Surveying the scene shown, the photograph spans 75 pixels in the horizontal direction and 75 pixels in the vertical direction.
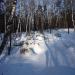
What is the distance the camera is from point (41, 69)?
1025cm

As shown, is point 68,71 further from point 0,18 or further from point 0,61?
point 0,18

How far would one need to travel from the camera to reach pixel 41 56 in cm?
1261

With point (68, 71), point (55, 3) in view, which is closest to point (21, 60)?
point (68, 71)

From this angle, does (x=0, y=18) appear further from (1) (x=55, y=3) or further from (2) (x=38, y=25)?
(1) (x=55, y=3)

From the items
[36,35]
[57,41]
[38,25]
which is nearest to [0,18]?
[38,25]

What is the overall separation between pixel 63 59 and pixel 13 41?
4833mm

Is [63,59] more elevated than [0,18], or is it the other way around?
[0,18]

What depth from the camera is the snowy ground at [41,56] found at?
10061mm

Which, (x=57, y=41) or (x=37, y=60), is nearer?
(x=37, y=60)

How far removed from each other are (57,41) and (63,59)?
352 cm

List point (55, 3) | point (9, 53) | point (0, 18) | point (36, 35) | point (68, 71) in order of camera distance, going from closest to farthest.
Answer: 1. point (68, 71)
2. point (9, 53)
3. point (36, 35)
4. point (0, 18)
5. point (55, 3)

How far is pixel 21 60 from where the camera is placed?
12.1 meters

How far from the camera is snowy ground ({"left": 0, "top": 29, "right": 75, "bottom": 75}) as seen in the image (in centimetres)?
1006

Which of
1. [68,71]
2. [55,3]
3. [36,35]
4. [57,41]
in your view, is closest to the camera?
[68,71]
